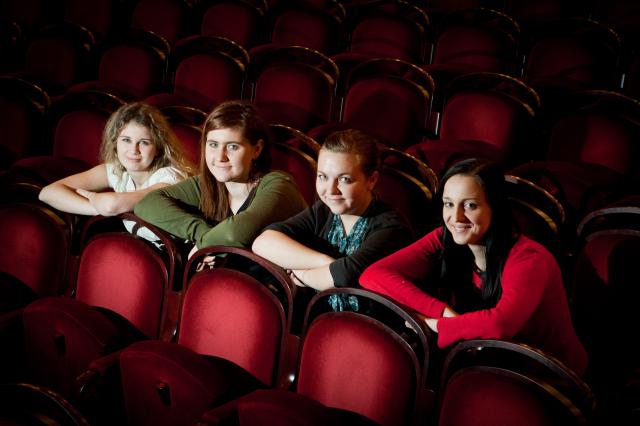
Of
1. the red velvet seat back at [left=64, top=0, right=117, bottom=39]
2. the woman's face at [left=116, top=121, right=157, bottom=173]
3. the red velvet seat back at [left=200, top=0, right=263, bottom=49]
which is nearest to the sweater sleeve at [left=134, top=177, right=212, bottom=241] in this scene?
the woman's face at [left=116, top=121, right=157, bottom=173]

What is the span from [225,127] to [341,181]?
24 cm

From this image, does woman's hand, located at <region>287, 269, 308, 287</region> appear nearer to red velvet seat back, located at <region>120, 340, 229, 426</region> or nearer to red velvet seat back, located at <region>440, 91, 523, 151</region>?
red velvet seat back, located at <region>120, 340, 229, 426</region>

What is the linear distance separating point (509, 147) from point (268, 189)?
582 mm

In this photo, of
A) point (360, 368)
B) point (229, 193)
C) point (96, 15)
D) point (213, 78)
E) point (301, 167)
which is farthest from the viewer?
point (96, 15)

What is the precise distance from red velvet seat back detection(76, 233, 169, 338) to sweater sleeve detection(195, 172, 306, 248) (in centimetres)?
8

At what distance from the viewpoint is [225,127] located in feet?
3.32

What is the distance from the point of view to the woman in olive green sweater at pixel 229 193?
964 millimetres

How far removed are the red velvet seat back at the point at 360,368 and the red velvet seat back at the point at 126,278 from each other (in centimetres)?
27

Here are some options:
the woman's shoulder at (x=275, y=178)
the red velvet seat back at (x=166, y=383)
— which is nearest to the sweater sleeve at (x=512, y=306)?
the red velvet seat back at (x=166, y=383)

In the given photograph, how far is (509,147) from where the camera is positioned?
1.35 metres

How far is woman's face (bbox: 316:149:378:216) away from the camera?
2.85 feet

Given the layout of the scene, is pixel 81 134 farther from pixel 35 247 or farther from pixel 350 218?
pixel 350 218

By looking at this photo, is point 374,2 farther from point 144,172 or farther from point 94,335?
point 94,335

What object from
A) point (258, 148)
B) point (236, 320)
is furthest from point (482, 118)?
point (236, 320)
